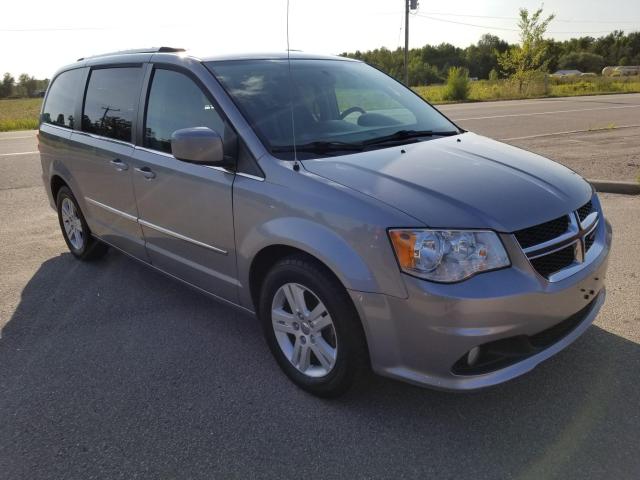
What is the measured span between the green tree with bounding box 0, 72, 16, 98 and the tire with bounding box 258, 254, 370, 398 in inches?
2972

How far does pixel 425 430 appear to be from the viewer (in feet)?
8.54

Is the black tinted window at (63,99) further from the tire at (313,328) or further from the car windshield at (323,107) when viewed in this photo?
the tire at (313,328)

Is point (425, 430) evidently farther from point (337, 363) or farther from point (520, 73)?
point (520, 73)

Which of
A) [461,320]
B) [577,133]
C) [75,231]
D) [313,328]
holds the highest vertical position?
[461,320]

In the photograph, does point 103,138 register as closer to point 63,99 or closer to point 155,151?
point 155,151

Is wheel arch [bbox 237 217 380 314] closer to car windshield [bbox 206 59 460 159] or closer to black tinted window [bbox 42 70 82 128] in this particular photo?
car windshield [bbox 206 59 460 159]

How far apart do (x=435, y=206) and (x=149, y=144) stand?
214cm

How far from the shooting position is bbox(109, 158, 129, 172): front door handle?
3865mm

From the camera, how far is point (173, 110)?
3498mm

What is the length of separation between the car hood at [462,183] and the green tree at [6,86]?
75625 millimetres

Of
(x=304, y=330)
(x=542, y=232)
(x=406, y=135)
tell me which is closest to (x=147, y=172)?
(x=304, y=330)

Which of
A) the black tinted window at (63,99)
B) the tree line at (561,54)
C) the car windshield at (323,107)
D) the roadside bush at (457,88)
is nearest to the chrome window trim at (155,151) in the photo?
the car windshield at (323,107)

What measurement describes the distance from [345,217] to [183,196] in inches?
52.0

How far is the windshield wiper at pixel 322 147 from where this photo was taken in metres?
2.97
